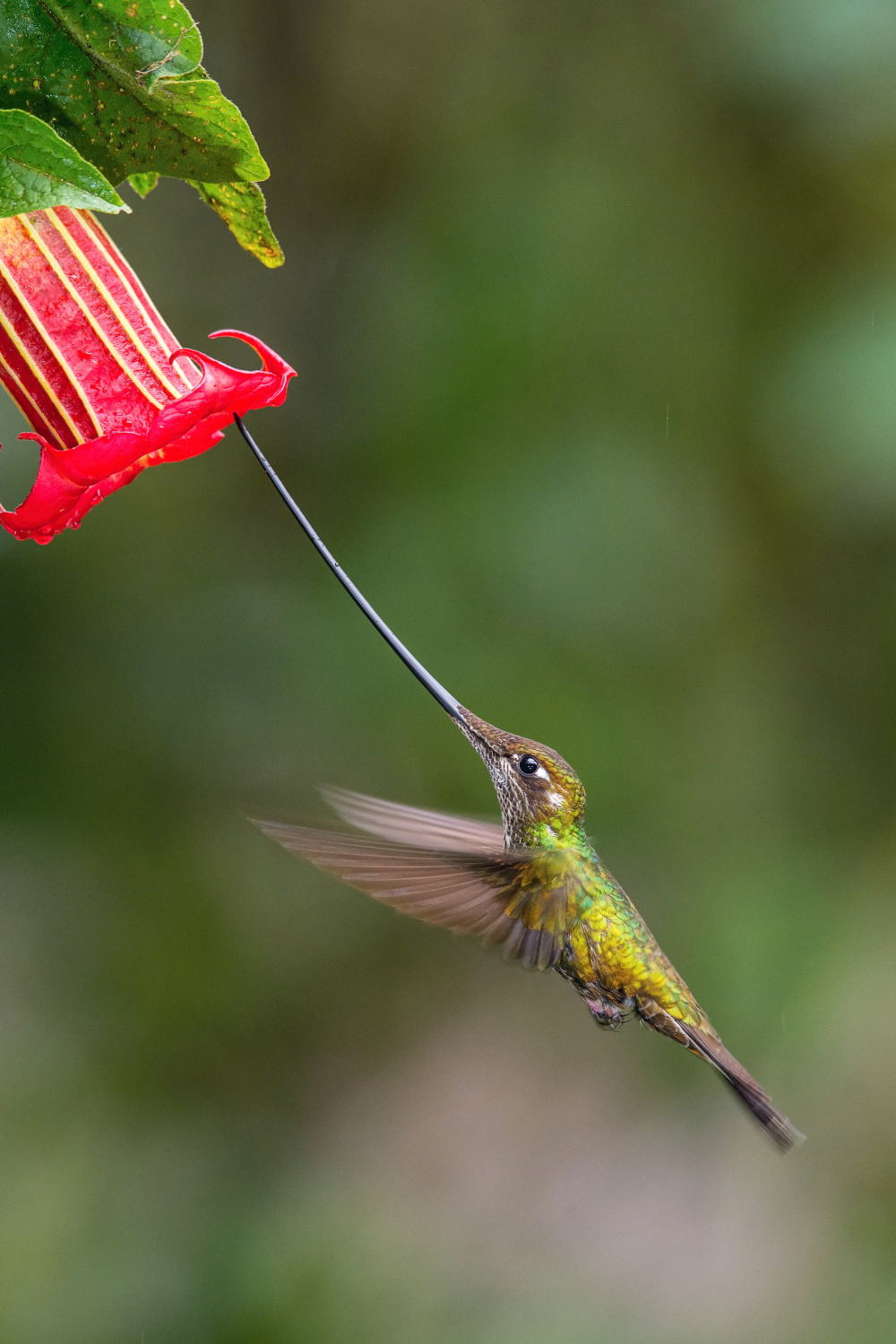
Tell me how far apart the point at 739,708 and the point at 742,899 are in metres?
0.39

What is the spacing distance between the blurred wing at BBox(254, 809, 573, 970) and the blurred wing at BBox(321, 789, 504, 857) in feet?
0.06

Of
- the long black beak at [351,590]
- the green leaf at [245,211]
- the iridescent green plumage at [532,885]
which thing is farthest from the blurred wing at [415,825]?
the green leaf at [245,211]

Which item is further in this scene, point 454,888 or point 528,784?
point 528,784

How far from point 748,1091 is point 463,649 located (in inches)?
44.2

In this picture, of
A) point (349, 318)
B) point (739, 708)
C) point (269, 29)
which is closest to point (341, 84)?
point (269, 29)

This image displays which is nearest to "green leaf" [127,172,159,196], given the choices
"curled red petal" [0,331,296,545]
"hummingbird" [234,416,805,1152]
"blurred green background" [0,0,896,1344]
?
"curled red petal" [0,331,296,545]

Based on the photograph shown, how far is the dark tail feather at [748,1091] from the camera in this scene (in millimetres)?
1225

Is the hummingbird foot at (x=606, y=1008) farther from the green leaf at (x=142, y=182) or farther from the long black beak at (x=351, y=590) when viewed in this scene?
the green leaf at (x=142, y=182)

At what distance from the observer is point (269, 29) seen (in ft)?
7.69

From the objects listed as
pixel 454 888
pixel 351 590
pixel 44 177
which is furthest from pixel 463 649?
pixel 44 177

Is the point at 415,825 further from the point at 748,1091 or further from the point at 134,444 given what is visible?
the point at 134,444

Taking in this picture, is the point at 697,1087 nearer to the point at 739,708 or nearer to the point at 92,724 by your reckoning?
the point at 739,708

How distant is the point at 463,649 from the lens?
2.26 metres

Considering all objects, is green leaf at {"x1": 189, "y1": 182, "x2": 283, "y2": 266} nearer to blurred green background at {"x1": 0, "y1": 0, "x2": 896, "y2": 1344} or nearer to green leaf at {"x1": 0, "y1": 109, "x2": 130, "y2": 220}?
green leaf at {"x1": 0, "y1": 109, "x2": 130, "y2": 220}
